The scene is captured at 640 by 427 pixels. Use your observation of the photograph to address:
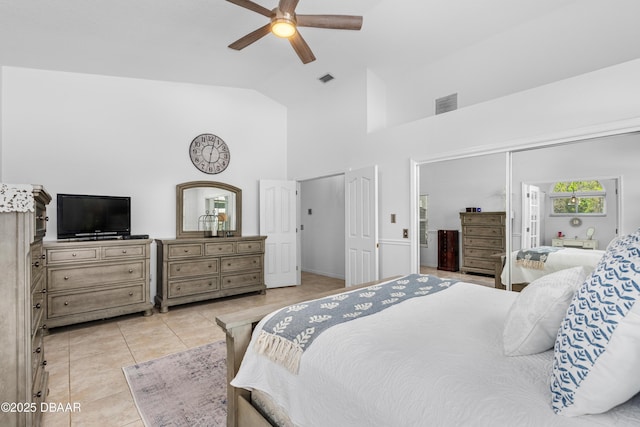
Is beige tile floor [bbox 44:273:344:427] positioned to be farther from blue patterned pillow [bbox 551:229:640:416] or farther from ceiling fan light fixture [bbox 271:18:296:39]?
ceiling fan light fixture [bbox 271:18:296:39]

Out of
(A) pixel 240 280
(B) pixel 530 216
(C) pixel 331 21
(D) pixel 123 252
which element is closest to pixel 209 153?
(D) pixel 123 252

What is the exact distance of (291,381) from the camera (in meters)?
1.27

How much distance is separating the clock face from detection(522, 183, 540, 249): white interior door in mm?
4121

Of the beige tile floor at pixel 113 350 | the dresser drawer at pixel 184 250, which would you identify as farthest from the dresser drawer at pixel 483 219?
the dresser drawer at pixel 184 250

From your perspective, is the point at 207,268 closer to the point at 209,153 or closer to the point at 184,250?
the point at 184,250

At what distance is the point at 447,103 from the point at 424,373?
12.4 ft

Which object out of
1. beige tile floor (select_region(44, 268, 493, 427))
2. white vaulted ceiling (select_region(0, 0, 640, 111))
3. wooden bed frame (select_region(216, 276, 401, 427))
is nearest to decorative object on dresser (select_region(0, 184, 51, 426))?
beige tile floor (select_region(44, 268, 493, 427))

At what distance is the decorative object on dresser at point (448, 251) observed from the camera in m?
3.71

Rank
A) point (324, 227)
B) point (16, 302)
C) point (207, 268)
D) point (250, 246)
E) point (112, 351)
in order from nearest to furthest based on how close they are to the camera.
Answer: point (16, 302) → point (112, 351) → point (207, 268) → point (250, 246) → point (324, 227)

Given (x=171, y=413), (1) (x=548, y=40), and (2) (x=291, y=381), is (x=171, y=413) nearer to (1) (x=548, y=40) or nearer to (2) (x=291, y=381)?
(2) (x=291, y=381)

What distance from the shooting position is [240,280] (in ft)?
15.4

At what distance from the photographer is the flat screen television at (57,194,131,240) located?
11.7ft

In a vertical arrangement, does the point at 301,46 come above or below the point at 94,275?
above

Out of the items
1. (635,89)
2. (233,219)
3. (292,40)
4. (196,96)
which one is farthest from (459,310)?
(196,96)
